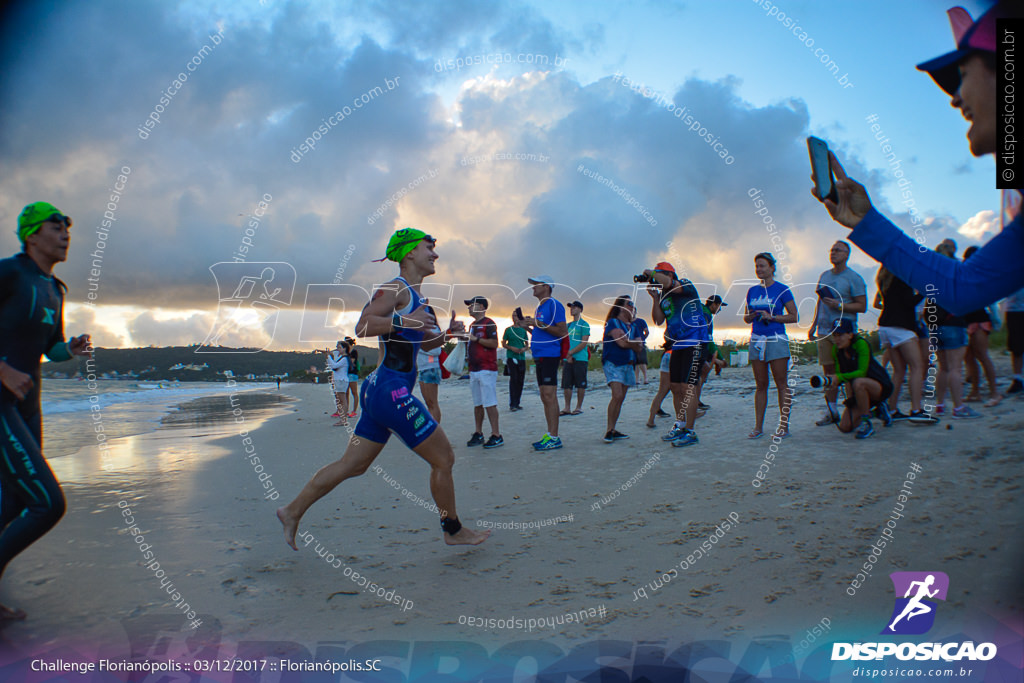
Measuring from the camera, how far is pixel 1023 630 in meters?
2.12

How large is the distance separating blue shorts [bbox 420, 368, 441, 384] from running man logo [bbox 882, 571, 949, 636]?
6175mm

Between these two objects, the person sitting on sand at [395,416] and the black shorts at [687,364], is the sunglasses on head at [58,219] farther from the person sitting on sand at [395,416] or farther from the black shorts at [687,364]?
the black shorts at [687,364]

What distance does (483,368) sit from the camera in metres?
7.88

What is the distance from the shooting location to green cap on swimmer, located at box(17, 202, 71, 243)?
2.94m

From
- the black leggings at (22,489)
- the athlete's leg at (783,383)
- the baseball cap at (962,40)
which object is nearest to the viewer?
the baseball cap at (962,40)

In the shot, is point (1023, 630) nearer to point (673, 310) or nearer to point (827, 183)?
point (827, 183)

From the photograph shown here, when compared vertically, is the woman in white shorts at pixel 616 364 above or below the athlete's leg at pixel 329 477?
above

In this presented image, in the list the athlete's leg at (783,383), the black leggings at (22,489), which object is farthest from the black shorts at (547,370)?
the black leggings at (22,489)

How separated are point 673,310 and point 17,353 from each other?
615 centimetres

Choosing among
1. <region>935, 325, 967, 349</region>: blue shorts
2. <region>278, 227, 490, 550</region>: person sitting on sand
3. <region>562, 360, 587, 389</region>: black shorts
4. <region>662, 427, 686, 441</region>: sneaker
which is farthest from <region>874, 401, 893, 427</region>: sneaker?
<region>562, 360, 587, 389</region>: black shorts

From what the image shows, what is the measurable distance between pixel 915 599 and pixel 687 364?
4.32 m

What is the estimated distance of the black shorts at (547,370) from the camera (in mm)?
7285

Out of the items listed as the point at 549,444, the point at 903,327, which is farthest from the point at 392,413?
the point at 903,327

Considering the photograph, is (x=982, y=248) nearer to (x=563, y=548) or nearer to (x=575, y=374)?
(x=563, y=548)
